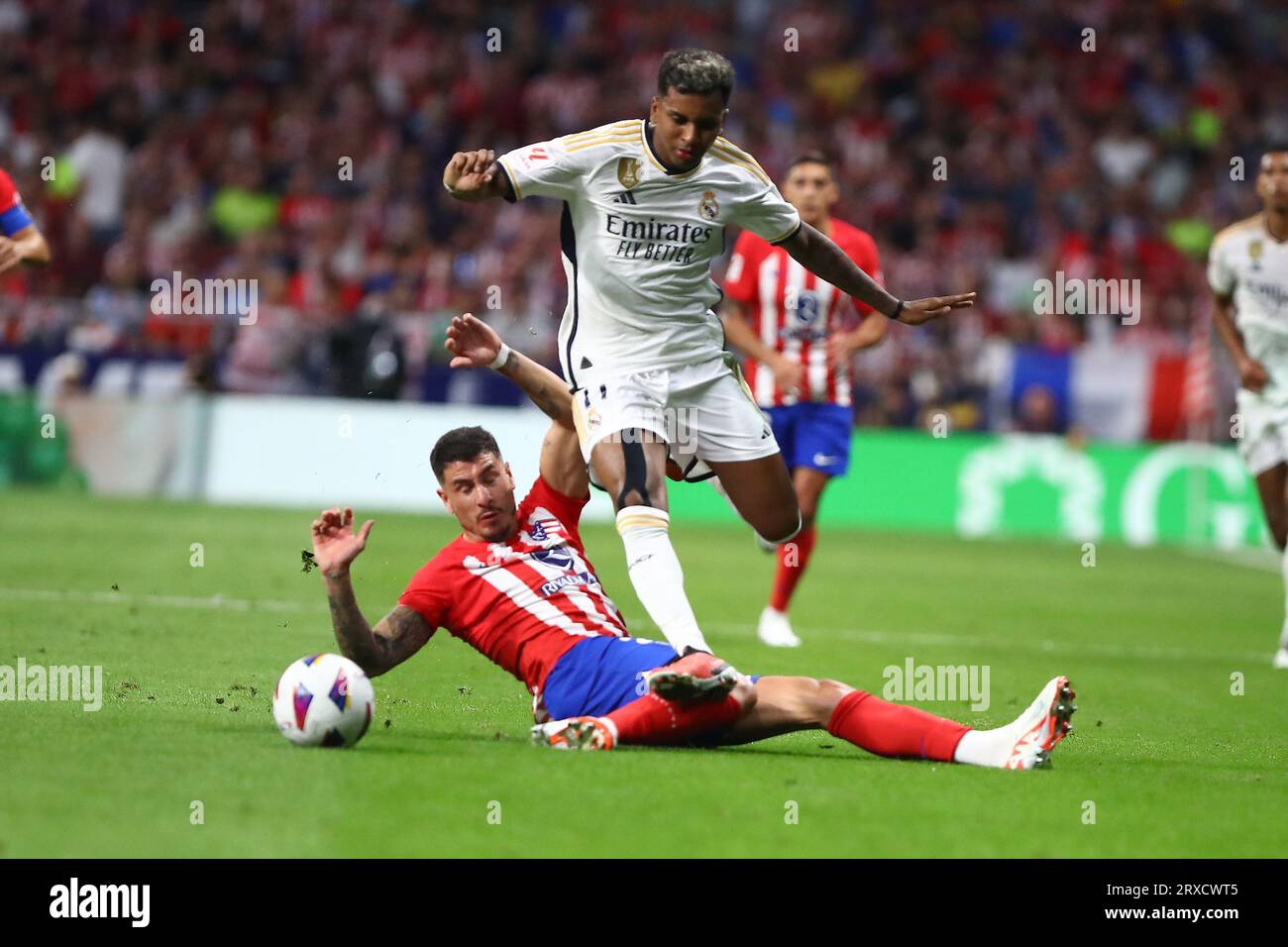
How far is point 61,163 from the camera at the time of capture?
80.4ft

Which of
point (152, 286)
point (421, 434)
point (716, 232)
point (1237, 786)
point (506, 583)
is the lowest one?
point (1237, 786)

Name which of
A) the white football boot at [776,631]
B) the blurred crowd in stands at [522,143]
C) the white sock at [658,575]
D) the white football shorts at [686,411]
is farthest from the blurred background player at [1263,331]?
the blurred crowd in stands at [522,143]

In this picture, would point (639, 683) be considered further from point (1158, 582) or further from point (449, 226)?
point (449, 226)

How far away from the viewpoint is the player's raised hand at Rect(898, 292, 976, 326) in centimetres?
757

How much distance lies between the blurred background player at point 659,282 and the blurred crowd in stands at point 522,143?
12814 millimetres

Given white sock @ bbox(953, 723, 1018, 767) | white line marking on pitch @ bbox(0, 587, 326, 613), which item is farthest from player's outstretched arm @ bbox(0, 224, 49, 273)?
white sock @ bbox(953, 723, 1018, 767)

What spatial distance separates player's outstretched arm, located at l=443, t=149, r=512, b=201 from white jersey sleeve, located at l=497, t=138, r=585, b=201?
2.1 inches

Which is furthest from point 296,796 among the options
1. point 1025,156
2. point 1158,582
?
point 1025,156

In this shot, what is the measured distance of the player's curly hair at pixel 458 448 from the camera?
21.7ft

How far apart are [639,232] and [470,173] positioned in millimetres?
799

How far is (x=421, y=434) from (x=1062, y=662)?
4056 mm

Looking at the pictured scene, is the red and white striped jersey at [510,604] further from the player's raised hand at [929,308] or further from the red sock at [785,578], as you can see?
the red sock at [785,578]

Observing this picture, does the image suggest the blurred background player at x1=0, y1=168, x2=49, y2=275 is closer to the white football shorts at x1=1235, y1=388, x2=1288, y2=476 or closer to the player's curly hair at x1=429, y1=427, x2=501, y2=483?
the player's curly hair at x1=429, y1=427, x2=501, y2=483
